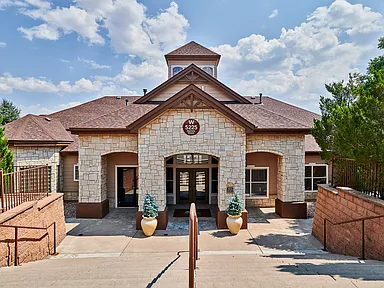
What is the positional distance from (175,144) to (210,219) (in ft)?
13.9

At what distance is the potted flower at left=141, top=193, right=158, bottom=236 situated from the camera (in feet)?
32.8

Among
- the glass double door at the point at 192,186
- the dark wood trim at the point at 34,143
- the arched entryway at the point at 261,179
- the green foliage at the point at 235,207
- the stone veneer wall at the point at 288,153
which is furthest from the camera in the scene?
the glass double door at the point at 192,186

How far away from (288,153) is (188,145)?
203 inches

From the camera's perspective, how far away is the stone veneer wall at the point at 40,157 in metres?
13.7

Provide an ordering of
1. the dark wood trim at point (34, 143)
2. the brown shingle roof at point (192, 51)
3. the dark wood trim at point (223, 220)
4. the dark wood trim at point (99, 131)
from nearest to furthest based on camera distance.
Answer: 1. the dark wood trim at point (223, 220)
2. the dark wood trim at point (99, 131)
3. the dark wood trim at point (34, 143)
4. the brown shingle roof at point (192, 51)

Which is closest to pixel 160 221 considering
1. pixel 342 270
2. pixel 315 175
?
pixel 342 270

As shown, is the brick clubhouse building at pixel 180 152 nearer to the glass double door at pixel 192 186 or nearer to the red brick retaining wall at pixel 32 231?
the glass double door at pixel 192 186

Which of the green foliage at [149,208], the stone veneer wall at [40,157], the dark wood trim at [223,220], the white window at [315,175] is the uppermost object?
the stone veneer wall at [40,157]

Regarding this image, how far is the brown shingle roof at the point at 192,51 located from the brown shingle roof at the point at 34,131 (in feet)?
30.4

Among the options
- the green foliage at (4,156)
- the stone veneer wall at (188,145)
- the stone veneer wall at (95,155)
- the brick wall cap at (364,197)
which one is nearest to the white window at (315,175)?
the stone veneer wall at (188,145)

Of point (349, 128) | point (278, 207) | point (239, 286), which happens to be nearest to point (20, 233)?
point (239, 286)

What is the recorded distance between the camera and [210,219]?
12.3 m

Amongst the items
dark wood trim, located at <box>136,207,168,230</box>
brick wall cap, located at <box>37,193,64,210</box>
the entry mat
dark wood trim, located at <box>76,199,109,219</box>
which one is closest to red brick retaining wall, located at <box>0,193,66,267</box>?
brick wall cap, located at <box>37,193,64,210</box>

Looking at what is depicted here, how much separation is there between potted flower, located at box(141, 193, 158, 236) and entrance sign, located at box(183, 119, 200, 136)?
331 centimetres
